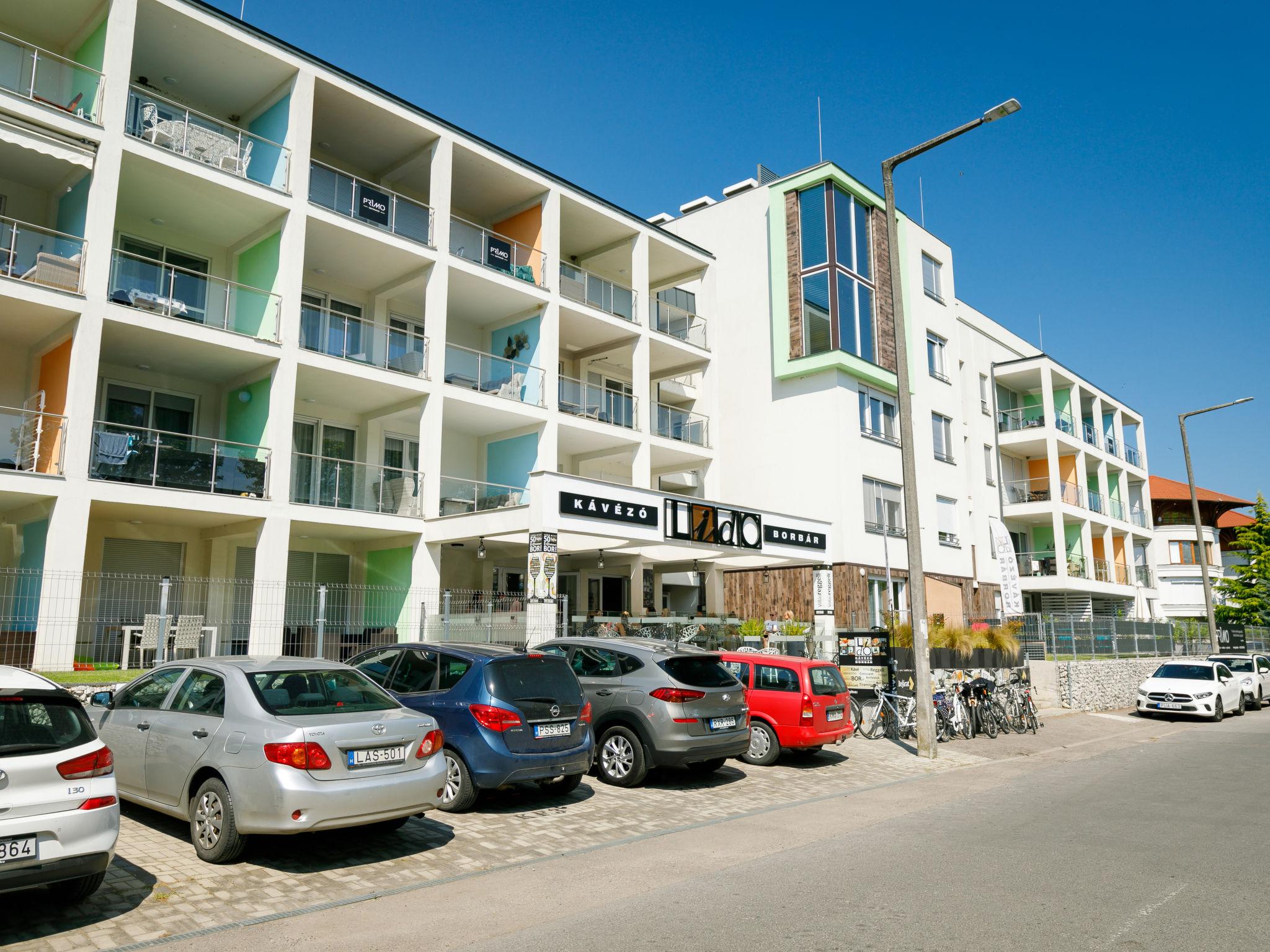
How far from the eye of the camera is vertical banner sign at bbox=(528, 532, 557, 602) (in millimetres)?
17844

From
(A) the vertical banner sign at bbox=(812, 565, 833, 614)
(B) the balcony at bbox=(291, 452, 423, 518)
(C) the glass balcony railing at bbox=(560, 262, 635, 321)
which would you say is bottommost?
(A) the vertical banner sign at bbox=(812, 565, 833, 614)

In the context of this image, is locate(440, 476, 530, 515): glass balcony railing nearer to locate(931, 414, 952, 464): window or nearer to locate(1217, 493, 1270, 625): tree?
locate(931, 414, 952, 464): window

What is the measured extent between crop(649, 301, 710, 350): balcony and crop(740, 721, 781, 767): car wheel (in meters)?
18.4

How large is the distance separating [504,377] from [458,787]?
679 inches

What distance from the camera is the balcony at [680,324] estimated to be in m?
31.1

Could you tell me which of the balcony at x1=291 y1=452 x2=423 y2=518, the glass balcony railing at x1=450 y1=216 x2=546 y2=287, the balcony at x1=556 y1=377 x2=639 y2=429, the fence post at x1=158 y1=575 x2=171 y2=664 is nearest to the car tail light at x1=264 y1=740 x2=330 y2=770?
the fence post at x1=158 y1=575 x2=171 y2=664

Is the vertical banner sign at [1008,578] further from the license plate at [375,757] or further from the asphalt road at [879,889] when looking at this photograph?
the license plate at [375,757]

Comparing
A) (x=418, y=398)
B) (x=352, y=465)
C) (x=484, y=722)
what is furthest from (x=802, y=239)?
(x=484, y=722)

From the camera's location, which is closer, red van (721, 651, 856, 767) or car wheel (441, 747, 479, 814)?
car wheel (441, 747, 479, 814)

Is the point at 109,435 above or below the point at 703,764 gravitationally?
above

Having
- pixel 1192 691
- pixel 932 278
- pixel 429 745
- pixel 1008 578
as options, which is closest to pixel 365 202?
pixel 429 745

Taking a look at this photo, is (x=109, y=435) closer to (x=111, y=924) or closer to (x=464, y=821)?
(x=464, y=821)

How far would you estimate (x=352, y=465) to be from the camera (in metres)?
21.7

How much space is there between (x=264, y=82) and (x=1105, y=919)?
22.5 meters
